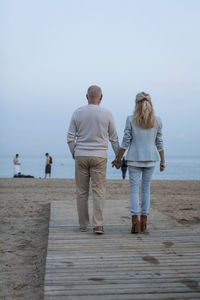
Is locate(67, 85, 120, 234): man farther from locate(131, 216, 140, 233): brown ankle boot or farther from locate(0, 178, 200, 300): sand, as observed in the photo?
locate(0, 178, 200, 300): sand

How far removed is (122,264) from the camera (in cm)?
400

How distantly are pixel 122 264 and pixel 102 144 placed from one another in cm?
183

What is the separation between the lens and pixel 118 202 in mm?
9578

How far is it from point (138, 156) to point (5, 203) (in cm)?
669

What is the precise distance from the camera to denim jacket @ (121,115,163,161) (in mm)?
5305

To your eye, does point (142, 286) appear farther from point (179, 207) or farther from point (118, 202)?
point (179, 207)

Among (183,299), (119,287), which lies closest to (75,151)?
(119,287)

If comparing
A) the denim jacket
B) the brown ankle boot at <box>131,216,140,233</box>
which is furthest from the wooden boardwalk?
the denim jacket

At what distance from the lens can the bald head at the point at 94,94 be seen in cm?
536

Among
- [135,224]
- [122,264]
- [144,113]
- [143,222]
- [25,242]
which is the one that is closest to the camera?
[122,264]

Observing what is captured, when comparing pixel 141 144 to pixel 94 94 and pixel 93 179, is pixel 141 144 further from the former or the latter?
pixel 94 94

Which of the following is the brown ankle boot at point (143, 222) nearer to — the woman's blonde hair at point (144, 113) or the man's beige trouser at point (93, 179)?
the man's beige trouser at point (93, 179)

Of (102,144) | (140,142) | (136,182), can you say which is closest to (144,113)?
(140,142)

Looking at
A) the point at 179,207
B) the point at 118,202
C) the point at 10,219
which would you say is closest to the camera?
the point at 10,219
